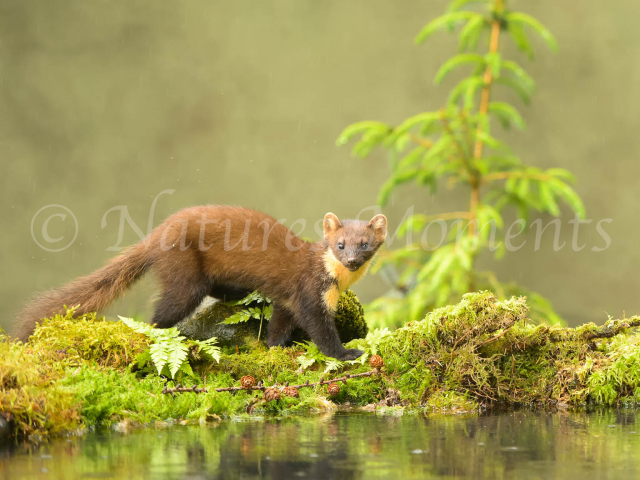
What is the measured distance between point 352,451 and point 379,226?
2.31 meters

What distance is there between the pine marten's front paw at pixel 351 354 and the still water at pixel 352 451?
3.13ft

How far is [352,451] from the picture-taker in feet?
6.88

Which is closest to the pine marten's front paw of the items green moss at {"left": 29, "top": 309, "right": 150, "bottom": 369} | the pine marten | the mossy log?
the pine marten

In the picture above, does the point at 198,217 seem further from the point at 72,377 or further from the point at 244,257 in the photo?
the point at 72,377

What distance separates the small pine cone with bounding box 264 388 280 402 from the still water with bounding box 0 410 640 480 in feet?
0.69

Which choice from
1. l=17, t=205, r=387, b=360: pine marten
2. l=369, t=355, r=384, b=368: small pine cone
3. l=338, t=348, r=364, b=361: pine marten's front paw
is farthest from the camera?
l=17, t=205, r=387, b=360: pine marten

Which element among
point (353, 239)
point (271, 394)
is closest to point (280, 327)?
point (353, 239)

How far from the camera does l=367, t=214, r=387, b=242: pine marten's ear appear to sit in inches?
167

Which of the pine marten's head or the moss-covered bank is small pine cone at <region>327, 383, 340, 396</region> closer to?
the moss-covered bank

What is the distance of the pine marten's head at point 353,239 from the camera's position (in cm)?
397

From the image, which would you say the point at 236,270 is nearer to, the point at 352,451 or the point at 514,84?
the point at 352,451

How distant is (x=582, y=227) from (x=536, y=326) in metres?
6.05

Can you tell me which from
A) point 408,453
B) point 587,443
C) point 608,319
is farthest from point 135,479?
point 608,319

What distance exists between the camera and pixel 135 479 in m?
1.78
